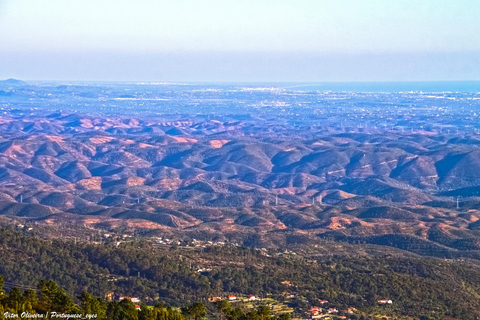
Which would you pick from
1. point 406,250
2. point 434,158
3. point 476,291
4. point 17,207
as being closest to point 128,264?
point 476,291

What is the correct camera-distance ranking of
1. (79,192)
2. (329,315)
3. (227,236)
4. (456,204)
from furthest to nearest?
(79,192)
(456,204)
(227,236)
(329,315)

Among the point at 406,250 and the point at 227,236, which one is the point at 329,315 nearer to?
the point at 406,250

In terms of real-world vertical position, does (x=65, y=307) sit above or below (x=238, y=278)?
above

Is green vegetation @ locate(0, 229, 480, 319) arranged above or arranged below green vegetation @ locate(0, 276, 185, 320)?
below

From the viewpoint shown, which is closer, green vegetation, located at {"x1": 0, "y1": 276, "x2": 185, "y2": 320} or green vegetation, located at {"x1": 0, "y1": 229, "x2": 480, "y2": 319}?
green vegetation, located at {"x1": 0, "y1": 276, "x2": 185, "y2": 320}

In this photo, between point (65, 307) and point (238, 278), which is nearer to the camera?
point (65, 307)

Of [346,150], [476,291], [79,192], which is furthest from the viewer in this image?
[346,150]

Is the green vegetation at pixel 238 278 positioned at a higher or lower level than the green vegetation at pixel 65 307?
lower

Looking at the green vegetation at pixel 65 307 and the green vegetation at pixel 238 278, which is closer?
the green vegetation at pixel 65 307
